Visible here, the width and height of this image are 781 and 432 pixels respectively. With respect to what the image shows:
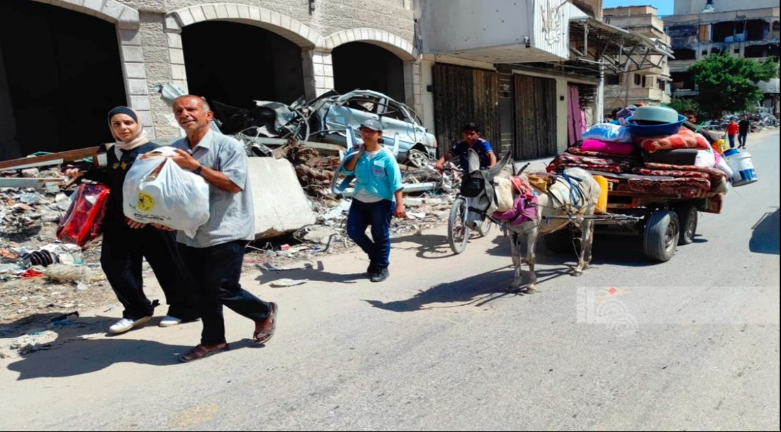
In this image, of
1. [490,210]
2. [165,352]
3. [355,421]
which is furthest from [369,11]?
[355,421]

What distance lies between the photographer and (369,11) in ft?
44.3

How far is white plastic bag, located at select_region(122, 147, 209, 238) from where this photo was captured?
3.25 meters

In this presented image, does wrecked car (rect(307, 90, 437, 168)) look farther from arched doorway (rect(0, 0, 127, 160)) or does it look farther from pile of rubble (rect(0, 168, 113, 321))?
arched doorway (rect(0, 0, 127, 160))

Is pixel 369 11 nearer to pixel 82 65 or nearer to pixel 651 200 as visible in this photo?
pixel 82 65

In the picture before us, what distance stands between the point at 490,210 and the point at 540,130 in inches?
720

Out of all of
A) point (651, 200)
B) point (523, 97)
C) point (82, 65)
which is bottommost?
point (651, 200)

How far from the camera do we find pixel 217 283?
3.60 meters

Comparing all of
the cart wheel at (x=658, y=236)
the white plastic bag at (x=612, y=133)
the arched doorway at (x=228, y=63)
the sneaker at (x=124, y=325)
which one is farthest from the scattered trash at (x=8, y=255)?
the arched doorway at (x=228, y=63)

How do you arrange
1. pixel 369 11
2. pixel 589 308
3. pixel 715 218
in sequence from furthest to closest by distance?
1. pixel 369 11
2. pixel 715 218
3. pixel 589 308

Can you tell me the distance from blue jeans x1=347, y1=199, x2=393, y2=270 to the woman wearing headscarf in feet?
6.70

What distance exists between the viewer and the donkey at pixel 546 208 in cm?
441

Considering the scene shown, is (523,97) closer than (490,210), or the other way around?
(490,210)

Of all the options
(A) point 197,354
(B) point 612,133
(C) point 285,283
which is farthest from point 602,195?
(A) point 197,354

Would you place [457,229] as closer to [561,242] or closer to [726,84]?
[561,242]
